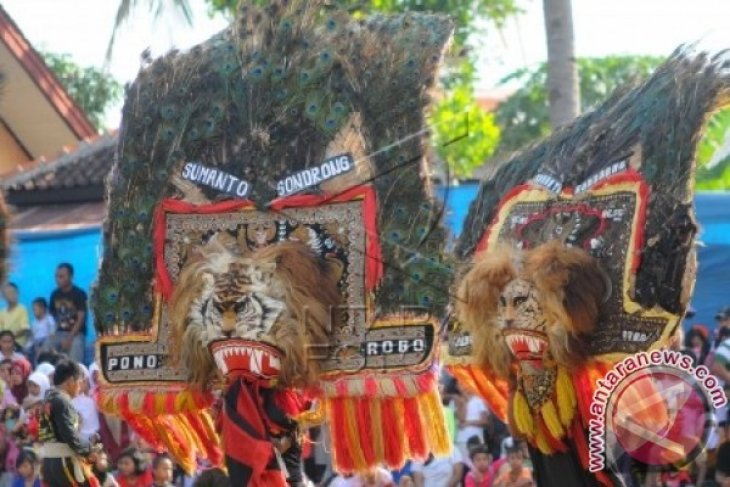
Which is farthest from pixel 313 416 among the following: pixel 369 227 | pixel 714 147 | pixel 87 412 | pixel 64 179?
pixel 64 179

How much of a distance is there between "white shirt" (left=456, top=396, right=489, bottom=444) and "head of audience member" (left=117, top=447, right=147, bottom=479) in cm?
214

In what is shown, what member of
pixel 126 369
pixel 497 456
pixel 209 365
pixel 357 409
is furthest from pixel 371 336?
pixel 497 456

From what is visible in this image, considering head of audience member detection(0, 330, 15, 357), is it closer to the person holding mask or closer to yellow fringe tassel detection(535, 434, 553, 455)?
the person holding mask

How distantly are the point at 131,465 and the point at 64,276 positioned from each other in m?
2.44

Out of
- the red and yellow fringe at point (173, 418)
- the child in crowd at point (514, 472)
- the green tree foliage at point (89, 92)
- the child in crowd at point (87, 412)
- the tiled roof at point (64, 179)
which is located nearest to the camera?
the red and yellow fringe at point (173, 418)

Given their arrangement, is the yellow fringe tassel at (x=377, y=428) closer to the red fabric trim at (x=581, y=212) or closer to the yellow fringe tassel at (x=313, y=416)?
the yellow fringe tassel at (x=313, y=416)

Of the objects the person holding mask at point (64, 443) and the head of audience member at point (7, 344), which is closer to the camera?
the person holding mask at point (64, 443)

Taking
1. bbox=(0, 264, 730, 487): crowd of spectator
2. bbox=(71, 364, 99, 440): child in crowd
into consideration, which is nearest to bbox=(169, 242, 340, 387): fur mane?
bbox=(0, 264, 730, 487): crowd of spectator

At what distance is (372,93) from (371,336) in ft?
3.61

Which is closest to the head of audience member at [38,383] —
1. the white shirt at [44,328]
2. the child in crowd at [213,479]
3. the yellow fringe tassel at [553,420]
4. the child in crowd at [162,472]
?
the white shirt at [44,328]

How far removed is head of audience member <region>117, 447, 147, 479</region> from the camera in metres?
11.1

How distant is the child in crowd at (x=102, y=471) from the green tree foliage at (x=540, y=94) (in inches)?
745

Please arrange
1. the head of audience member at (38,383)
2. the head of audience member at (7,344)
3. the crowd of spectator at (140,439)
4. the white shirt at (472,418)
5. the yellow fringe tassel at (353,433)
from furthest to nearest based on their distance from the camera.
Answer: the head of audience member at (7,344) < the head of audience member at (38,383) < the white shirt at (472,418) < the crowd of spectator at (140,439) < the yellow fringe tassel at (353,433)

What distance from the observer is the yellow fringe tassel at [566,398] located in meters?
7.30
